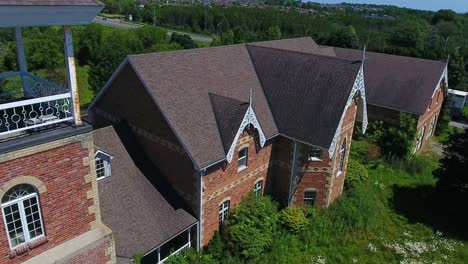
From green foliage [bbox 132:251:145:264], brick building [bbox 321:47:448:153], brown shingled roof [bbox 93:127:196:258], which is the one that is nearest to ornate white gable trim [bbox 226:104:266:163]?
brown shingled roof [bbox 93:127:196:258]

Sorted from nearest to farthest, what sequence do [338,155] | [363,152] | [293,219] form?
[293,219], [338,155], [363,152]

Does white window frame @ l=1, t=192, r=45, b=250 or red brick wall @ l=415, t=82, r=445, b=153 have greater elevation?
white window frame @ l=1, t=192, r=45, b=250

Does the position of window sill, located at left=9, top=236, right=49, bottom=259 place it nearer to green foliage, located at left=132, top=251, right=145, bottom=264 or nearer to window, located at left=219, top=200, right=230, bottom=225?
green foliage, located at left=132, top=251, right=145, bottom=264

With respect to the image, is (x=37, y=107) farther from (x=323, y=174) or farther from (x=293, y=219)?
(x=323, y=174)

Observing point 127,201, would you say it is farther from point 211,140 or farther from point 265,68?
point 265,68

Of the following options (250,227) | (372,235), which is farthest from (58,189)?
(372,235)
